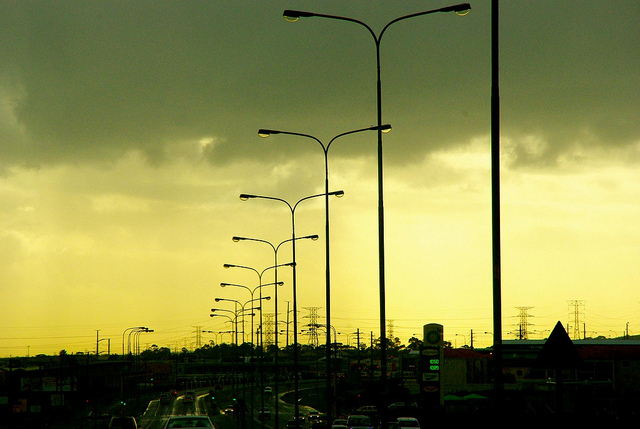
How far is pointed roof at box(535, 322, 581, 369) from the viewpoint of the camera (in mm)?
19281

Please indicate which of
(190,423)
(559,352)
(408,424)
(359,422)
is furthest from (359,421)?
(559,352)

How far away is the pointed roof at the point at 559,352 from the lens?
63.3ft

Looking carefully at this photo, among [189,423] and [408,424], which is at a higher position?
[189,423]

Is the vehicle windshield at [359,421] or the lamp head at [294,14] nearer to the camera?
the lamp head at [294,14]

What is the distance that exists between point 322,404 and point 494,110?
117m

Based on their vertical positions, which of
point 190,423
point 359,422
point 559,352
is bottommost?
point 359,422

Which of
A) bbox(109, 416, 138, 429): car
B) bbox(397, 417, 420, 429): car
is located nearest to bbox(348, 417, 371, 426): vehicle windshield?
bbox(397, 417, 420, 429): car

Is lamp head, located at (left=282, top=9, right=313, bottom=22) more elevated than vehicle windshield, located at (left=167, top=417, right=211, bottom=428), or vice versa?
lamp head, located at (left=282, top=9, right=313, bottom=22)

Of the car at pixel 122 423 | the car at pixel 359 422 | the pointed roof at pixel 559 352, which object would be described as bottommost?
the car at pixel 359 422

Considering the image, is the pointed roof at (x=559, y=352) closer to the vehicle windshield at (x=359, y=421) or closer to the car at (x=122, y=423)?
the car at (x=122, y=423)

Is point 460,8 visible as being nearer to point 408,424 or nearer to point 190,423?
point 190,423

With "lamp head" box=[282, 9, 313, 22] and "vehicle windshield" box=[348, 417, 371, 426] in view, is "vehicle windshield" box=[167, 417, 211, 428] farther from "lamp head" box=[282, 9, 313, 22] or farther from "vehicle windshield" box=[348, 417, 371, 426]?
"vehicle windshield" box=[348, 417, 371, 426]

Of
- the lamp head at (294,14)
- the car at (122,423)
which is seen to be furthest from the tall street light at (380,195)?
the car at (122,423)

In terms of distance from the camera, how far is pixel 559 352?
63.6ft
